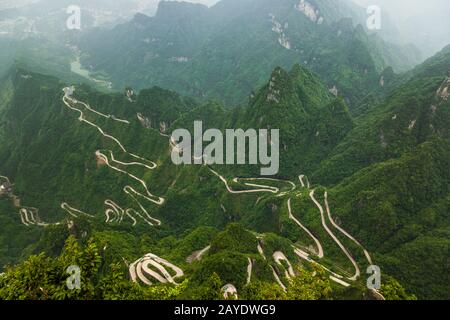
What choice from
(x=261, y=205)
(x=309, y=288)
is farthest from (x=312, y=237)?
(x=309, y=288)

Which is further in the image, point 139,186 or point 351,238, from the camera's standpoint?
point 139,186

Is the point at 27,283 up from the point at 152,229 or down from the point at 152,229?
down

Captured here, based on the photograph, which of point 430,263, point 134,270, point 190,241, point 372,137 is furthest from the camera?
point 372,137

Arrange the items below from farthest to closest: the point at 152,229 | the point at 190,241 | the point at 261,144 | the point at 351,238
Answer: the point at 261,144, the point at 152,229, the point at 351,238, the point at 190,241

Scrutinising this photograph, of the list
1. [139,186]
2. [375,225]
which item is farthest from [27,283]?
[139,186]

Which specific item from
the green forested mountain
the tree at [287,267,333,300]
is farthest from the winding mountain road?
the tree at [287,267,333,300]

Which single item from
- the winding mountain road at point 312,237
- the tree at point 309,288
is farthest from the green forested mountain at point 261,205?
the winding mountain road at point 312,237

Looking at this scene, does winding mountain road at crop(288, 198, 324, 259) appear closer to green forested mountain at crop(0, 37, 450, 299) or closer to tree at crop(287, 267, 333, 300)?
green forested mountain at crop(0, 37, 450, 299)
